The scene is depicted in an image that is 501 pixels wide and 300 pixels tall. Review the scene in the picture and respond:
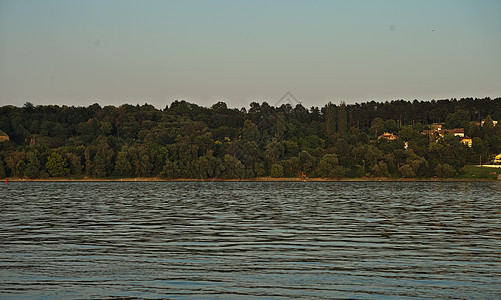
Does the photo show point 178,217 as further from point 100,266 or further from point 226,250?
point 100,266

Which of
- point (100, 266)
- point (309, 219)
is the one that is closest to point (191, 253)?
point (100, 266)

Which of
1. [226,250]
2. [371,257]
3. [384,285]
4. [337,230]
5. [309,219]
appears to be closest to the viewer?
[384,285]

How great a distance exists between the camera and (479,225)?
145 ft

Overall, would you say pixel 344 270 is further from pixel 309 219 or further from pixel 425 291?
pixel 309 219

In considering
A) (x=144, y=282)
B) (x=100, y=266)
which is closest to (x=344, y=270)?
(x=144, y=282)

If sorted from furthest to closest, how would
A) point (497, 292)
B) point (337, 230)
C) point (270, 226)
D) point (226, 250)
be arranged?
point (270, 226), point (337, 230), point (226, 250), point (497, 292)

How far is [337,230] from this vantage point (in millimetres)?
40594

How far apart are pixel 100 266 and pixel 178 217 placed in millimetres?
27066

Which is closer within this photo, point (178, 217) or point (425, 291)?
point (425, 291)

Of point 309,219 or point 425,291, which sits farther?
point 309,219

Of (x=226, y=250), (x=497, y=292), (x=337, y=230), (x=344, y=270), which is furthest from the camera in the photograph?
(x=337, y=230)

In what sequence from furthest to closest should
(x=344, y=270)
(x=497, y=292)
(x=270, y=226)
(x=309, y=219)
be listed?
(x=309, y=219) < (x=270, y=226) < (x=344, y=270) < (x=497, y=292)

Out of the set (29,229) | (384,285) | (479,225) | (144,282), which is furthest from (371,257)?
(29,229)

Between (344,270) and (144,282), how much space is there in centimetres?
815
